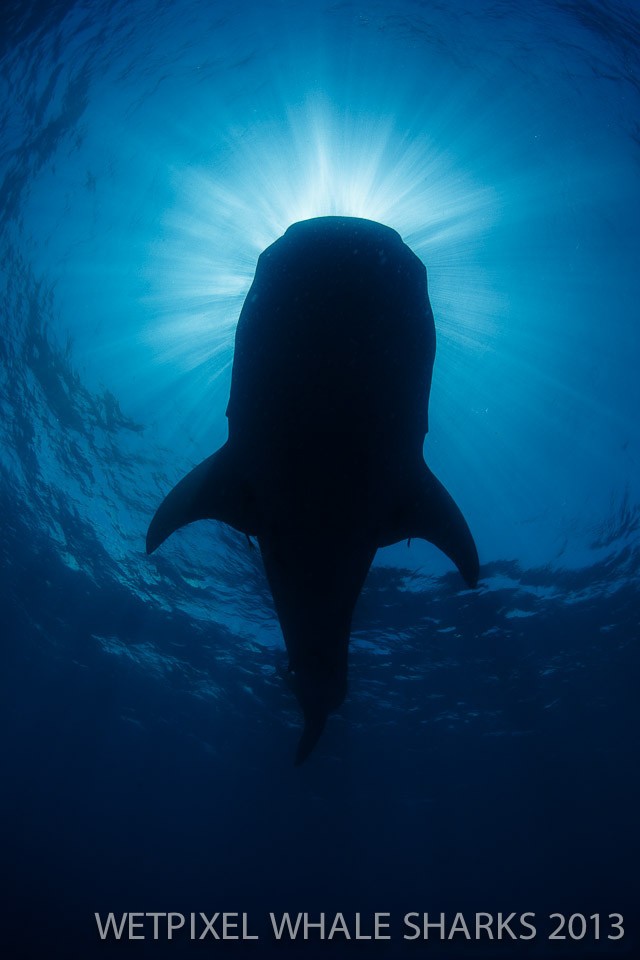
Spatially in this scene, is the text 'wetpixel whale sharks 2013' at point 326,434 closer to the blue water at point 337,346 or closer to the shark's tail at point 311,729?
the shark's tail at point 311,729

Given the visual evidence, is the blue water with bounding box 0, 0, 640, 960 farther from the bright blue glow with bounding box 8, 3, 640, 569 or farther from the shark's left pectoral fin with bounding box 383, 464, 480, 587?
the shark's left pectoral fin with bounding box 383, 464, 480, 587

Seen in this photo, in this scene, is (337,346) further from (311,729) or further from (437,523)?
(311,729)

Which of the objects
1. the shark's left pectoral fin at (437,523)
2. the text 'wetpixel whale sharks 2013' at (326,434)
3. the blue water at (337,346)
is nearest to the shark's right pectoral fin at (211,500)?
the text 'wetpixel whale sharks 2013' at (326,434)

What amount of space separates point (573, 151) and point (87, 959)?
56.4 meters

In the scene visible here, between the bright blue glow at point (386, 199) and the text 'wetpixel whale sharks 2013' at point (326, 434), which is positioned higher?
the bright blue glow at point (386, 199)

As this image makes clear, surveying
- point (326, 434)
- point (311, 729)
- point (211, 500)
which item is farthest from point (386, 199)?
point (311, 729)

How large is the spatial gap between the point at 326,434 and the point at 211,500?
1.53 metres

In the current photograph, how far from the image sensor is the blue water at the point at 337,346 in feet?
25.8

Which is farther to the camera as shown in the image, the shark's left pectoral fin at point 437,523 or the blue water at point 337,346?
the blue water at point 337,346

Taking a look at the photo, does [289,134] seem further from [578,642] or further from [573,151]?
[578,642]

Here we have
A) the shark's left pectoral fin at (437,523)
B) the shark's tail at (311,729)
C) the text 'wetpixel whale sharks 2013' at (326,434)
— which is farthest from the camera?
the shark's tail at (311,729)

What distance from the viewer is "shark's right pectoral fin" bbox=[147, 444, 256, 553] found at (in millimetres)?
4539

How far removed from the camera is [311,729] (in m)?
5.93

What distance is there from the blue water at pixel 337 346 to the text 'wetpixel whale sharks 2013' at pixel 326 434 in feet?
17.8
